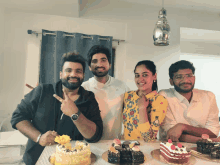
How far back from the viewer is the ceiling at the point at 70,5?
2.27 m

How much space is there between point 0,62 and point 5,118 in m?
0.80

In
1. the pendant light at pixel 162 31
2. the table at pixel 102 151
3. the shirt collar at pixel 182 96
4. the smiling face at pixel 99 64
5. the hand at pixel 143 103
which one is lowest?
the table at pixel 102 151

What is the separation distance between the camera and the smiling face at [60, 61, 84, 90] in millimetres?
1330

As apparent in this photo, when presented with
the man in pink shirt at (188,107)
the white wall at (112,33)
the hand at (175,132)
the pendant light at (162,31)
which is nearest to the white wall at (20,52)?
the white wall at (112,33)

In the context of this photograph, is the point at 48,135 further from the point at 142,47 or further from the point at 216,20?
the point at 216,20

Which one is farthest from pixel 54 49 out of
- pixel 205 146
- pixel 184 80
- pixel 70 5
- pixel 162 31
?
pixel 205 146

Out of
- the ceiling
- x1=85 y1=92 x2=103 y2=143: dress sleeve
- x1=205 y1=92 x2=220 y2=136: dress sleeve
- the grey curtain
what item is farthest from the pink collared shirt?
the ceiling

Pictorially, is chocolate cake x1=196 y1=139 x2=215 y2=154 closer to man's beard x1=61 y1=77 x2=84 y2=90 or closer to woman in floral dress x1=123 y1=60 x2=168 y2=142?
woman in floral dress x1=123 y1=60 x2=168 y2=142

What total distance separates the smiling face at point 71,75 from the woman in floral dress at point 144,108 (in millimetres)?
499

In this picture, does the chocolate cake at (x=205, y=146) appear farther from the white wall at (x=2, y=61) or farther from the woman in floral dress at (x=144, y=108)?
the white wall at (x=2, y=61)

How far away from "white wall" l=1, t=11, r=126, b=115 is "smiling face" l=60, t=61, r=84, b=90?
1302 mm

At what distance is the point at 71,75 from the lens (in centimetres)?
132

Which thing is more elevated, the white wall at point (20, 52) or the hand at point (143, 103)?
the white wall at point (20, 52)

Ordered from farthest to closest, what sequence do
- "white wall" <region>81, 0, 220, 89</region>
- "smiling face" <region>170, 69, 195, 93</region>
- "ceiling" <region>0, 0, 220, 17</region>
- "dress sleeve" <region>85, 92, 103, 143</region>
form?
1. "white wall" <region>81, 0, 220, 89</region>
2. "ceiling" <region>0, 0, 220, 17</region>
3. "smiling face" <region>170, 69, 195, 93</region>
4. "dress sleeve" <region>85, 92, 103, 143</region>
